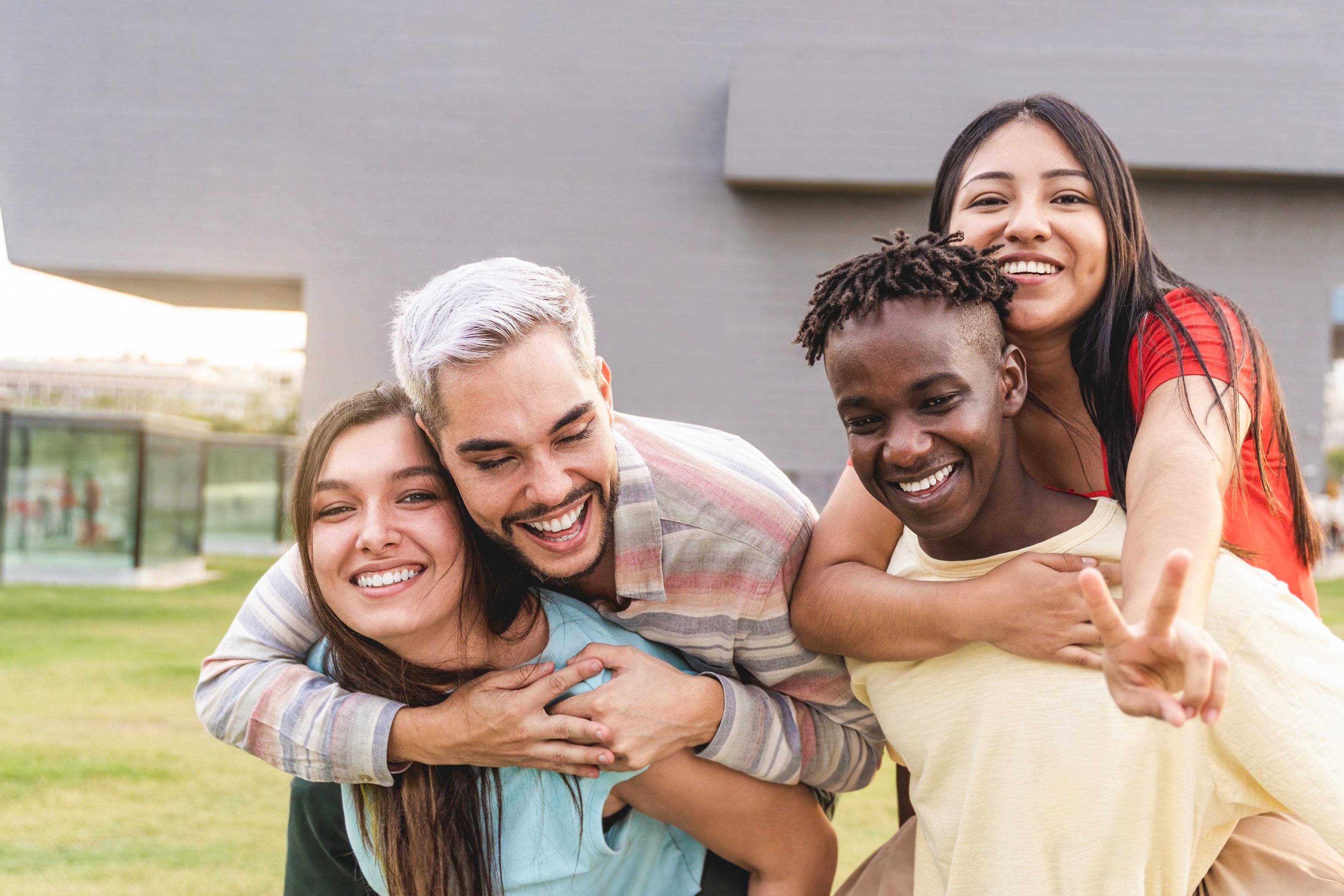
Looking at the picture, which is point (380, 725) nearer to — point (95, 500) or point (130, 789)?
point (130, 789)

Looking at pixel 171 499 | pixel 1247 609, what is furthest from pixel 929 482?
pixel 171 499

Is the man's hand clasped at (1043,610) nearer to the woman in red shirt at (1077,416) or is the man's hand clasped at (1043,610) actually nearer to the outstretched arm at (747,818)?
the woman in red shirt at (1077,416)

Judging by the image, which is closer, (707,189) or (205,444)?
(707,189)

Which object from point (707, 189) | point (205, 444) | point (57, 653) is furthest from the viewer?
point (205, 444)

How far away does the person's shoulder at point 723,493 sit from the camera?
2.45m

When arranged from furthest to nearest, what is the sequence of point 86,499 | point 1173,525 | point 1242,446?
point 86,499 < point 1242,446 < point 1173,525

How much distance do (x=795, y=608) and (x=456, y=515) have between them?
0.79m

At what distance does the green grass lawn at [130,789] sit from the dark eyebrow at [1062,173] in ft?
10.6

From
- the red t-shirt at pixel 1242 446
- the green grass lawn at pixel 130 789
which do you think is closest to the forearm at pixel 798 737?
the red t-shirt at pixel 1242 446

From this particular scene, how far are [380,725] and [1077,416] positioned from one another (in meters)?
1.66

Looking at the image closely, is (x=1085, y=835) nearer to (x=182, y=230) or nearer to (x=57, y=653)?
(x=57, y=653)

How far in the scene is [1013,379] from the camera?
2074 mm

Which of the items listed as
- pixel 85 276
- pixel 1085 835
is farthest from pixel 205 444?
pixel 1085 835

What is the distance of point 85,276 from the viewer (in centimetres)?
1316
